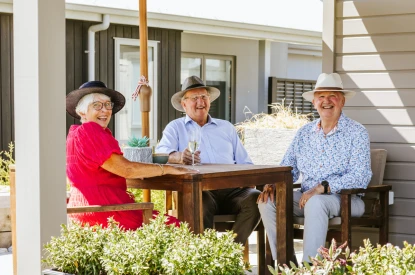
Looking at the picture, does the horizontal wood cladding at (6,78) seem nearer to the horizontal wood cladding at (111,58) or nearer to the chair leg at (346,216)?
the horizontal wood cladding at (111,58)

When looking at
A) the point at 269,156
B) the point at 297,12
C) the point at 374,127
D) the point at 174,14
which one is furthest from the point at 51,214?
the point at 297,12

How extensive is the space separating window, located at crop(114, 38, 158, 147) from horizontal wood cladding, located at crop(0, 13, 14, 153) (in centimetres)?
159

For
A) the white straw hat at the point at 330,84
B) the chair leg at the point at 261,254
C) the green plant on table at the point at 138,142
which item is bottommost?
the chair leg at the point at 261,254

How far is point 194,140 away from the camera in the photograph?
4465 mm

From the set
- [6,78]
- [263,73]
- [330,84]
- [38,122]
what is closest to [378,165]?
[330,84]

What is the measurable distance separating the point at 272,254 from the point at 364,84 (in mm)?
1425

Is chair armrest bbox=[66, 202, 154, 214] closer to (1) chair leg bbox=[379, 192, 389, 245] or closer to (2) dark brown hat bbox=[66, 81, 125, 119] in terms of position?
(2) dark brown hat bbox=[66, 81, 125, 119]

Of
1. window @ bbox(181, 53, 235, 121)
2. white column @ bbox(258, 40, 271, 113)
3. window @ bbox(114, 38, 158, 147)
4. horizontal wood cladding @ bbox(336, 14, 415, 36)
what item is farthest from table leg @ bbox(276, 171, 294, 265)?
white column @ bbox(258, 40, 271, 113)

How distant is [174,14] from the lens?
10508 millimetres

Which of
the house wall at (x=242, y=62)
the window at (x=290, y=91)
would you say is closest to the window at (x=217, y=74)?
the house wall at (x=242, y=62)

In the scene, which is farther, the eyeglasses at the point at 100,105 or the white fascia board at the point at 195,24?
the white fascia board at the point at 195,24

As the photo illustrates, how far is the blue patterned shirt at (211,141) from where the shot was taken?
4957 mm

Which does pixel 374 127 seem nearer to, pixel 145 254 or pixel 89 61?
pixel 145 254

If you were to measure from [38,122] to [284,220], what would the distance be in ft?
6.10
